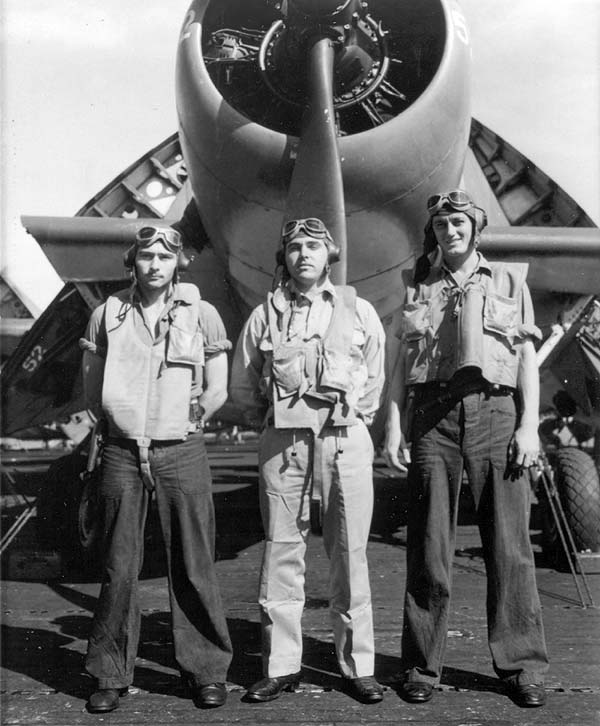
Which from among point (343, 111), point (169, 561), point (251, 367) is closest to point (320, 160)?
point (343, 111)

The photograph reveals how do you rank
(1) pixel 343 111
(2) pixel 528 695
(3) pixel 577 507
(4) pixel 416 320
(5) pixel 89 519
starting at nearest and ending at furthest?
(2) pixel 528 695, (4) pixel 416 320, (1) pixel 343 111, (5) pixel 89 519, (3) pixel 577 507

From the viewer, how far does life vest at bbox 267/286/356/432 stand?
2680mm

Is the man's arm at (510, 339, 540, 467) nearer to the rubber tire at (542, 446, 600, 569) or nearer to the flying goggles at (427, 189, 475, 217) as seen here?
the flying goggles at (427, 189, 475, 217)

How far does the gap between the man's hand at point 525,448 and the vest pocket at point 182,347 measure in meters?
1.13

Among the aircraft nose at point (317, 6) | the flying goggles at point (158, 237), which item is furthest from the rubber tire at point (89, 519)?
the aircraft nose at point (317, 6)

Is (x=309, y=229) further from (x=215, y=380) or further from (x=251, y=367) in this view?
(x=215, y=380)

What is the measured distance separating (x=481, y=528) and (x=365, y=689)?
2.23ft

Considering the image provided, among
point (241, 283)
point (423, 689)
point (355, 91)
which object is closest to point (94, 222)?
point (241, 283)

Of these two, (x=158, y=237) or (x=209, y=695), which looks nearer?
(x=209, y=695)

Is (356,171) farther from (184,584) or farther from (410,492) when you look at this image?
(184,584)

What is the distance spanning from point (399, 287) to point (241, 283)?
0.90m

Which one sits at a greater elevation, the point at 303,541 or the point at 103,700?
the point at 303,541

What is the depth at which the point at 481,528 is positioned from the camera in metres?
2.80

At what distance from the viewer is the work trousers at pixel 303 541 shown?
2.62m
